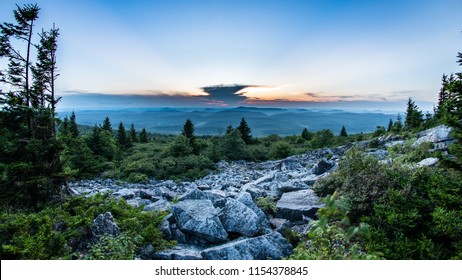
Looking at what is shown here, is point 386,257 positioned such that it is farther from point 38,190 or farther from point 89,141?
point 89,141

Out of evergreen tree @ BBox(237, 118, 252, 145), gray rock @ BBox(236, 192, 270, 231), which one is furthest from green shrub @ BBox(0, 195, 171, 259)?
evergreen tree @ BBox(237, 118, 252, 145)

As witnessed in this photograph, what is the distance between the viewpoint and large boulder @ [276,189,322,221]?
6062 mm

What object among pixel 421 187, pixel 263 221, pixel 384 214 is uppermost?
pixel 421 187

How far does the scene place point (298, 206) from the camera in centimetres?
637

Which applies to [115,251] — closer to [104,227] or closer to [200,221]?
[104,227]

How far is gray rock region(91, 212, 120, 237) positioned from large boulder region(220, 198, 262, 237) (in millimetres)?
2280

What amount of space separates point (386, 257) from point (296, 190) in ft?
14.2

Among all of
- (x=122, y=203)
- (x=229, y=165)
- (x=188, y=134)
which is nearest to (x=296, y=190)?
(x=122, y=203)

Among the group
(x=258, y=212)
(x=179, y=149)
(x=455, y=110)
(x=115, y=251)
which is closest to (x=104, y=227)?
(x=115, y=251)

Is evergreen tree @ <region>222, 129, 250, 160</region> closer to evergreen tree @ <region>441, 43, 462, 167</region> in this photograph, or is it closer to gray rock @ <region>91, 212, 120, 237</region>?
gray rock @ <region>91, 212, 120, 237</region>

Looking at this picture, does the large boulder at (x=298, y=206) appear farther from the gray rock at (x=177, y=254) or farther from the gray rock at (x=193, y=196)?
the gray rock at (x=177, y=254)

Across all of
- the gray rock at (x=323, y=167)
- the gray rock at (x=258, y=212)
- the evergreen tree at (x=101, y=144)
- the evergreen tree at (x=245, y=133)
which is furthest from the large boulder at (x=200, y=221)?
the evergreen tree at (x=245, y=133)

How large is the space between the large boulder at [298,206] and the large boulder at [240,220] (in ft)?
3.98
